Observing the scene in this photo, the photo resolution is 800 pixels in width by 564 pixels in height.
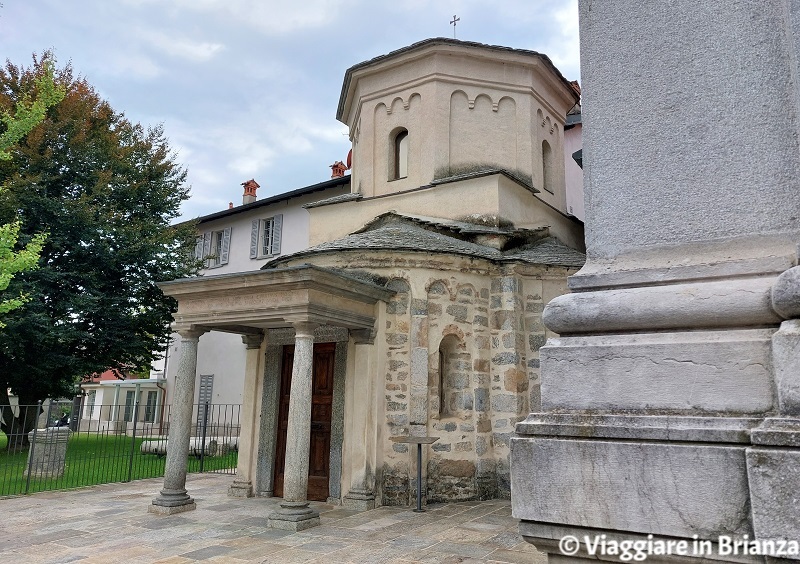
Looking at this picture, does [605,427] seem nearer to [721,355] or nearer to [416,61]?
[721,355]

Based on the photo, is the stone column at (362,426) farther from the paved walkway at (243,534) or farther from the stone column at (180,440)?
the stone column at (180,440)

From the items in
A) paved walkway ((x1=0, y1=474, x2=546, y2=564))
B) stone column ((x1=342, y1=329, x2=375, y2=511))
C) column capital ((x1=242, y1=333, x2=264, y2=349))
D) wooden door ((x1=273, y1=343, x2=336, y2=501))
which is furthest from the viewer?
column capital ((x1=242, y1=333, x2=264, y2=349))

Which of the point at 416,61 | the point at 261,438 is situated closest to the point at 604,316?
the point at 261,438

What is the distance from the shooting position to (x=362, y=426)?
8.67m

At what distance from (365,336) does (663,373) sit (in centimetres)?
737

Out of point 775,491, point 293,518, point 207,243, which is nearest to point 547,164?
point 293,518

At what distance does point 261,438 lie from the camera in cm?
962

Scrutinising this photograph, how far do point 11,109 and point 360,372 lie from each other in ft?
45.9

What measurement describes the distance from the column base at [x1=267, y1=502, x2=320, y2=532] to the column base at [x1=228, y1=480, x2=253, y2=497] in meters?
2.30

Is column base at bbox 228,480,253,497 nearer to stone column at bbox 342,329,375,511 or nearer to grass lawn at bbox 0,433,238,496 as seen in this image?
stone column at bbox 342,329,375,511

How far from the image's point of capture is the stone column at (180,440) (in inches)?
324

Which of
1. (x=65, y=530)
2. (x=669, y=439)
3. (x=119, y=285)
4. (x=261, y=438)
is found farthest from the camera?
(x=119, y=285)

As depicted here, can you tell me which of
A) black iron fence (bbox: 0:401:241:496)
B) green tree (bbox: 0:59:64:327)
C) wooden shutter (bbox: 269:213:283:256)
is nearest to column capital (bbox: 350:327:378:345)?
black iron fence (bbox: 0:401:241:496)

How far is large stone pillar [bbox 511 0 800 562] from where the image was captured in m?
1.56
